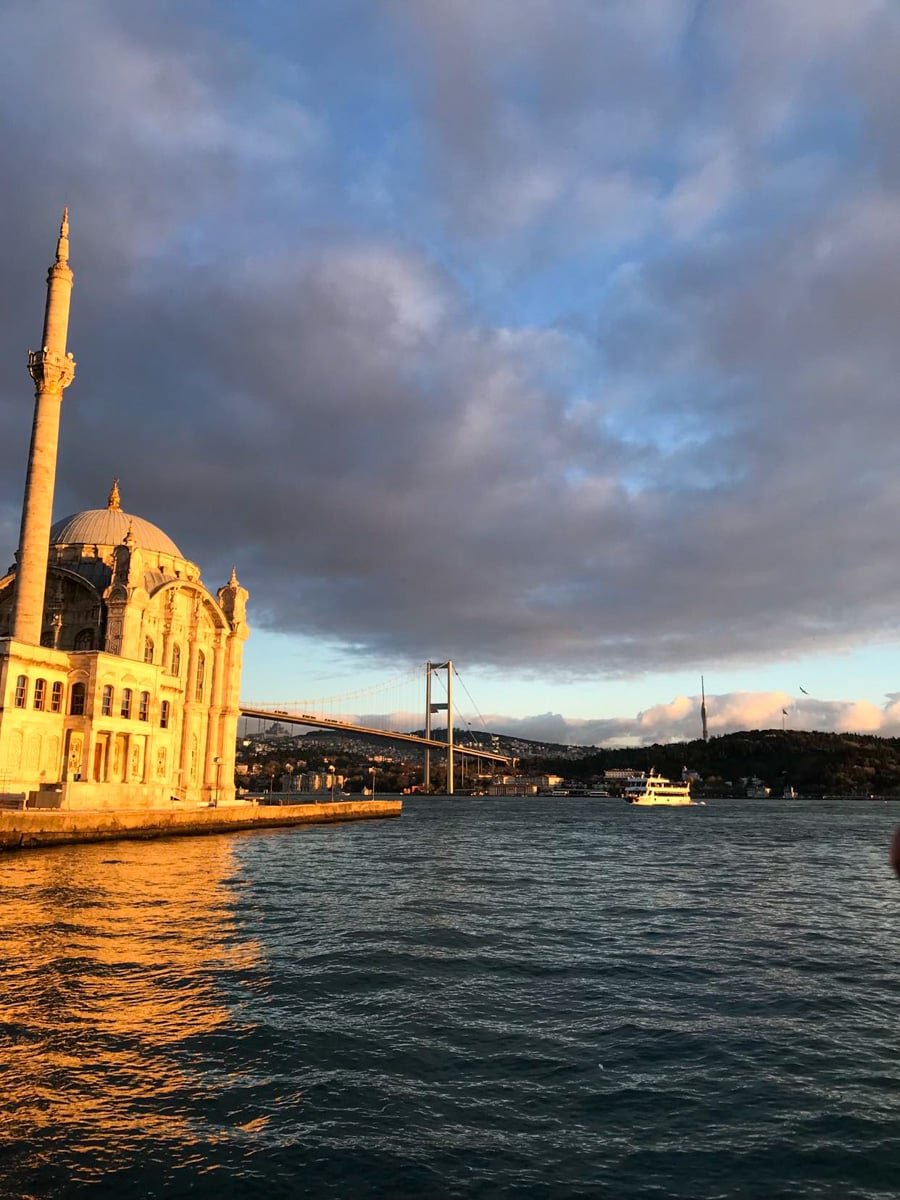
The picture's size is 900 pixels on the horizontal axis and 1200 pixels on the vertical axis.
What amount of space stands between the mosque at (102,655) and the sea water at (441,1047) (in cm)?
2271

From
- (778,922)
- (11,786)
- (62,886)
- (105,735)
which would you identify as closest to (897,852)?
(778,922)

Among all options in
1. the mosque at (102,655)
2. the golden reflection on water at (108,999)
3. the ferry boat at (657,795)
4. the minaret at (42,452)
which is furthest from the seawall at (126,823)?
the ferry boat at (657,795)

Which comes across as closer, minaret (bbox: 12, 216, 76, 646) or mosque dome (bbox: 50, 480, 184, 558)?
minaret (bbox: 12, 216, 76, 646)

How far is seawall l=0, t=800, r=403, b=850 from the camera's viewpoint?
29.4 metres

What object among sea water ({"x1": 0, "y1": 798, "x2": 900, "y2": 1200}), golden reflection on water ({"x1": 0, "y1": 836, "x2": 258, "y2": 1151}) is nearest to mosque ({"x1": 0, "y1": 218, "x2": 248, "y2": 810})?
golden reflection on water ({"x1": 0, "y1": 836, "x2": 258, "y2": 1151})

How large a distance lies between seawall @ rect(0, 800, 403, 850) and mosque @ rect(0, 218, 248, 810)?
1.70m

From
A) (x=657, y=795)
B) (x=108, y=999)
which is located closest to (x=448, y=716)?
(x=657, y=795)

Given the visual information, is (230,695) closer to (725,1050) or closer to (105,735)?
(105,735)

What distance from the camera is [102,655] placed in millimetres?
44375

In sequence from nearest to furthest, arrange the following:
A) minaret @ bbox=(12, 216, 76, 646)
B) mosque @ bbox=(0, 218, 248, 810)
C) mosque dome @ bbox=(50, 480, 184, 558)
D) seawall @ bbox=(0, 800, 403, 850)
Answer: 1. seawall @ bbox=(0, 800, 403, 850)
2. mosque @ bbox=(0, 218, 248, 810)
3. minaret @ bbox=(12, 216, 76, 646)
4. mosque dome @ bbox=(50, 480, 184, 558)

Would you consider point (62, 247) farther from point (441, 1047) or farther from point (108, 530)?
point (441, 1047)

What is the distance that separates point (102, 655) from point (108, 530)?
49.4ft

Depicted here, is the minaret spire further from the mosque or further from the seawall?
the seawall

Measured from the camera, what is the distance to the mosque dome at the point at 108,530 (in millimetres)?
56219
